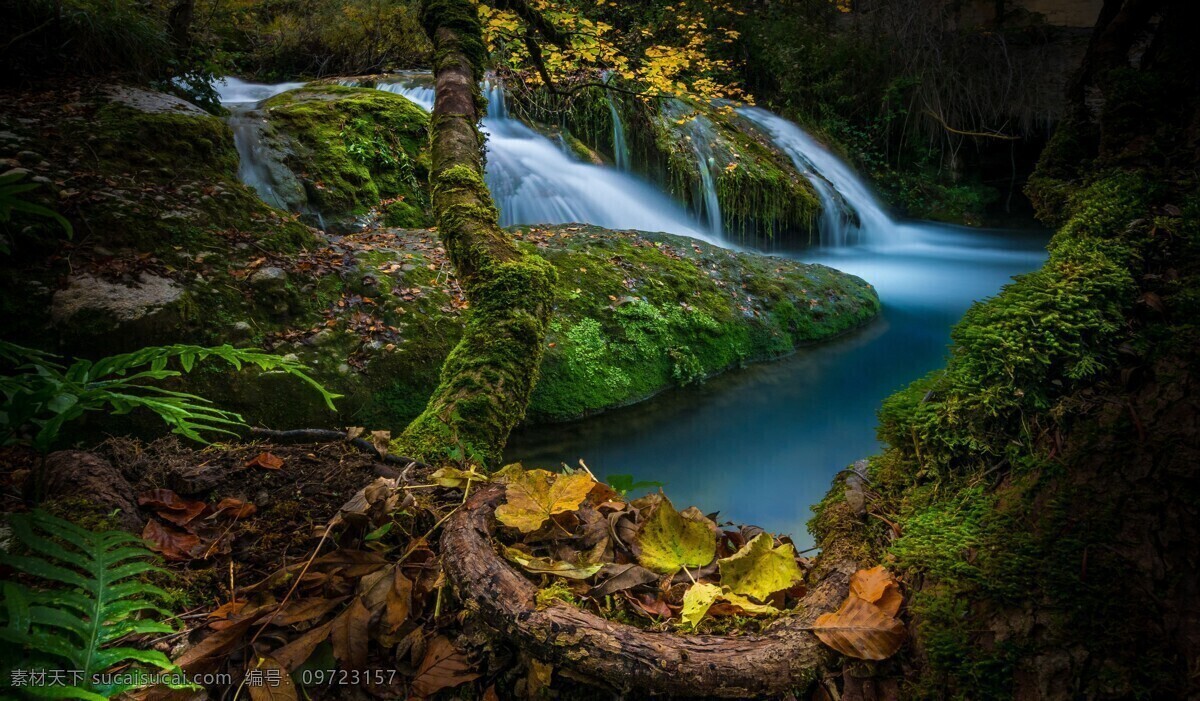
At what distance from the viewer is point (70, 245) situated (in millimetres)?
4152

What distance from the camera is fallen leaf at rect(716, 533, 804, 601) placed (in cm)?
129

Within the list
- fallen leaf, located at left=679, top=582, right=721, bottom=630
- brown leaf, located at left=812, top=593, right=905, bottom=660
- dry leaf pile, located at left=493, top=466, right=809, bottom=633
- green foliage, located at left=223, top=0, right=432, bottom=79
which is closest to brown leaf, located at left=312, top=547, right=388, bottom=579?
dry leaf pile, located at left=493, top=466, right=809, bottom=633

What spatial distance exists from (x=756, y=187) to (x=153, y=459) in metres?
11.0

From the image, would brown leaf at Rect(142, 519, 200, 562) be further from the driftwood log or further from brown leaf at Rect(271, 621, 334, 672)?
the driftwood log

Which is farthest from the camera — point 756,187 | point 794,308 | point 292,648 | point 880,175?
point 880,175

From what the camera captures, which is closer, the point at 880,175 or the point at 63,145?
the point at 63,145

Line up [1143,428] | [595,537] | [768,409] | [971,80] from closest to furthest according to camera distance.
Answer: [1143,428] → [595,537] → [768,409] → [971,80]

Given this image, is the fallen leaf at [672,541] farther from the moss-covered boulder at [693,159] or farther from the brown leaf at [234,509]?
the moss-covered boulder at [693,159]

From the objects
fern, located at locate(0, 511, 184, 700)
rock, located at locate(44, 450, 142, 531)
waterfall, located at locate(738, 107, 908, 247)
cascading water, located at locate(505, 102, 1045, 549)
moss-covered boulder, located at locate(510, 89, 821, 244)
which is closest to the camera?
fern, located at locate(0, 511, 184, 700)

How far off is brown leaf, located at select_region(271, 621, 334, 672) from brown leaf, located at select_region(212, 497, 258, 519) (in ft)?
1.66

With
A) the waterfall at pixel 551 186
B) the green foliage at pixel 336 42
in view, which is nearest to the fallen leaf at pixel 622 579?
the waterfall at pixel 551 186

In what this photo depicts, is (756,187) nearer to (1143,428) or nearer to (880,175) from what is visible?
(880,175)

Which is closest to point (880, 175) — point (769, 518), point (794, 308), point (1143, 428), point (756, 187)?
point (756, 187)

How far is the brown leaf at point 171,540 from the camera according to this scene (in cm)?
141
